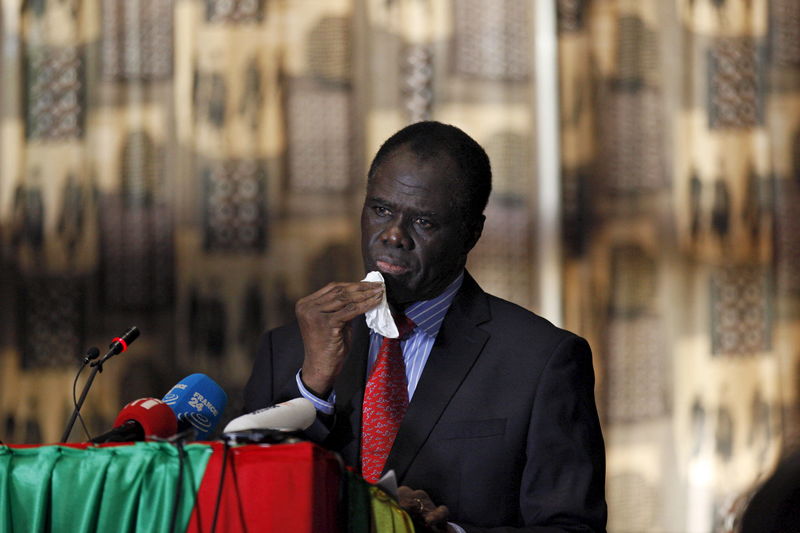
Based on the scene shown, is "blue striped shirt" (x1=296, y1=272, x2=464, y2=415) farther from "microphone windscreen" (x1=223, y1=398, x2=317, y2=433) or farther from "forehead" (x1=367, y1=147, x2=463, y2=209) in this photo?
"microphone windscreen" (x1=223, y1=398, x2=317, y2=433)

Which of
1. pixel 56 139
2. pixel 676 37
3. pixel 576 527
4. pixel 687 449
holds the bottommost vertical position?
pixel 687 449

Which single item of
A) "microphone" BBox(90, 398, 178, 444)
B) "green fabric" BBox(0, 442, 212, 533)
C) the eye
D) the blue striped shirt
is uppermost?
the eye

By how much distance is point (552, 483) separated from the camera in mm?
1585

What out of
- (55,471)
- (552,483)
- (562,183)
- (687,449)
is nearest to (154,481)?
(55,471)

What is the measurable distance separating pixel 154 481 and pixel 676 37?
310 centimetres

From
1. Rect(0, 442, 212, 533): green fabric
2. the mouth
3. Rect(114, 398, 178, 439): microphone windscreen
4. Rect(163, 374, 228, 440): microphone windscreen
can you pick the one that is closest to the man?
the mouth

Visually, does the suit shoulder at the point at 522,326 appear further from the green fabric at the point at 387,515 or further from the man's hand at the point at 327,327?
the green fabric at the point at 387,515

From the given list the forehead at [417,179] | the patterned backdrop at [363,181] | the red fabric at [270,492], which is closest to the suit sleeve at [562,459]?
the forehead at [417,179]

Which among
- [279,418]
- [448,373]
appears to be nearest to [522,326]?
[448,373]

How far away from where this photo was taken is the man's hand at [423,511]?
1.37 meters

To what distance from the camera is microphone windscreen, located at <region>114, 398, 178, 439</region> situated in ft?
4.42

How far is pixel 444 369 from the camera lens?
67.2 inches

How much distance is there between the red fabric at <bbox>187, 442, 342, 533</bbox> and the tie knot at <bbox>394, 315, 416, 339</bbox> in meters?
0.61

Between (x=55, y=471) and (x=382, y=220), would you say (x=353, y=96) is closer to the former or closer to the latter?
(x=382, y=220)
